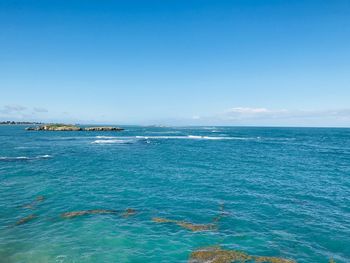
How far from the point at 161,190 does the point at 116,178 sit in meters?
8.59

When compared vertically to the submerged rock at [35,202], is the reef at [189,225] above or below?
below

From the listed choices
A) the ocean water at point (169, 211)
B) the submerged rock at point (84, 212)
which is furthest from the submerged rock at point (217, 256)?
the submerged rock at point (84, 212)

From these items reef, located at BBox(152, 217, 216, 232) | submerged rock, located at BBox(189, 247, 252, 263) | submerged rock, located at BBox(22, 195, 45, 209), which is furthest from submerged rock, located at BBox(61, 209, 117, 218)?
submerged rock, located at BBox(189, 247, 252, 263)

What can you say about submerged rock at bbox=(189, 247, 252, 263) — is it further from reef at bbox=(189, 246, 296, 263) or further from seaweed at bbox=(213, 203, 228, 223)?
seaweed at bbox=(213, 203, 228, 223)

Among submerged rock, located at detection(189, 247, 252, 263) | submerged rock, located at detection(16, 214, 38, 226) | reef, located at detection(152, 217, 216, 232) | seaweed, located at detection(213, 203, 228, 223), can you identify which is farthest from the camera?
seaweed, located at detection(213, 203, 228, 223)

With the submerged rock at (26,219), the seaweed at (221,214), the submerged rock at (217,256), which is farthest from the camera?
the seaweed at (221,214)

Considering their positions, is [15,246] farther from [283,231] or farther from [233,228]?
[283,231]

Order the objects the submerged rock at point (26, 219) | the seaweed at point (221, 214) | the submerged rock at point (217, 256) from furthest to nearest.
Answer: the seaweed at point (221, 214) < the submerged rock at point (26, 219) < the submerged rock at point (217, 256)

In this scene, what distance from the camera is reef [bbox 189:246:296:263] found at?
587 inches

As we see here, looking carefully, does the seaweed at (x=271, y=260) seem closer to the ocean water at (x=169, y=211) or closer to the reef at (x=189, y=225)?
the ocean water at (x=169, y=211)

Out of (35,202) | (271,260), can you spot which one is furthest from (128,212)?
(271,260)

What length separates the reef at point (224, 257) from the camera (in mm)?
14906

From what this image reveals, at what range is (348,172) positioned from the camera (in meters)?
40.4

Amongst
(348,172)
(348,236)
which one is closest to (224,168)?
(348,172)
